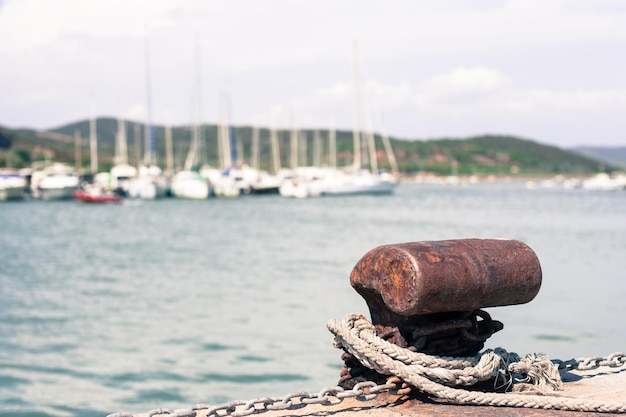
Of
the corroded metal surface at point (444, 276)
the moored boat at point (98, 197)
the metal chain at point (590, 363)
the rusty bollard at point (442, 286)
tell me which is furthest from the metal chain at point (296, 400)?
the moored boat at point (98, 197)

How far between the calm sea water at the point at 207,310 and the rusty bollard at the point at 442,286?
5953 millimetres

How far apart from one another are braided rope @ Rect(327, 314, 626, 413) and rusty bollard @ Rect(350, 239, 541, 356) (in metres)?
0.12

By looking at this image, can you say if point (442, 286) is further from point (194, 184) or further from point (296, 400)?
point (194, 184)

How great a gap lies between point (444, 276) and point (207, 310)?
1271 cm

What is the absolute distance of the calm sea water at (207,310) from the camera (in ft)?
34.7

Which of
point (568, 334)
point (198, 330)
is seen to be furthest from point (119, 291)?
point (568, 334)

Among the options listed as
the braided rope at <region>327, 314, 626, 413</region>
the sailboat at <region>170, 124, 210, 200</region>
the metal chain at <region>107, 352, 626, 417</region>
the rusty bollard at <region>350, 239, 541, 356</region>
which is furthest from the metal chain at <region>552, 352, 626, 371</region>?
the sailboat at <region>170, 124, 210, 200</region>

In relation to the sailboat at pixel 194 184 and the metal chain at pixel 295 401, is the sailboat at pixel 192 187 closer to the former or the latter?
the sailboat at pixel 194 184

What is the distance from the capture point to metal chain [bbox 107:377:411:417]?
12.1 feet

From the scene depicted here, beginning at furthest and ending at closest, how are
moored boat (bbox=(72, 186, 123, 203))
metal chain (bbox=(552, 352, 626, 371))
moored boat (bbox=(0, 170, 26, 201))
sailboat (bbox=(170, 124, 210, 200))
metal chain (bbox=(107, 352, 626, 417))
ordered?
1. moored boat (bbox=(0, 170, 26, 201))
2. sailboat (bbox=(170, 124, 210, 200))
3. moored boat (bbox=(72, 186, 123, 203))
4. metal chain (bbox=(552, 352, 626, 371))
5. metal chain (bbox=(107, 352, 626, 417))

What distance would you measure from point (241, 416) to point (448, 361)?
1157mm

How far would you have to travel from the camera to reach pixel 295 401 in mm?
3934

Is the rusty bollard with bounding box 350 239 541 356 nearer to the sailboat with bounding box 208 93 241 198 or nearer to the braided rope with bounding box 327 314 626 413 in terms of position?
the braided rope with bounding box 327 314 626 413

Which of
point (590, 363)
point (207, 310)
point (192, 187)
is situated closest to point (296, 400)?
point (590, 363)
